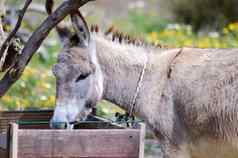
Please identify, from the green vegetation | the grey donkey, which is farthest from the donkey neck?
the green vegetation

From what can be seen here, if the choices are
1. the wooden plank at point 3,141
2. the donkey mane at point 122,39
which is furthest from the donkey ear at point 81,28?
the wooden plank at point 3,141

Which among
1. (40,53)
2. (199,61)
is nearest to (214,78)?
(199,61)

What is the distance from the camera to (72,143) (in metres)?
4.95

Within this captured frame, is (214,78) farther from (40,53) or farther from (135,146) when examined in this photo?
(40,53)

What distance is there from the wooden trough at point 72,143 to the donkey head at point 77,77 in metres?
0.30

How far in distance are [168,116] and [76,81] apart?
0.75 m

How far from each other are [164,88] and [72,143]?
893 mm

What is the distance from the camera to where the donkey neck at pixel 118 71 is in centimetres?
548

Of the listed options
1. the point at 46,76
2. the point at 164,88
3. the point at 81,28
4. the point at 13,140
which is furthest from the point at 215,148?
the point at 46,76

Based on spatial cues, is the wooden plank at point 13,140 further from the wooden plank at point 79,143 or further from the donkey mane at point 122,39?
the donkey mane at point 122,39

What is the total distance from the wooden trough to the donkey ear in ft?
2.38

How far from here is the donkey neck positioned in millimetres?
5480

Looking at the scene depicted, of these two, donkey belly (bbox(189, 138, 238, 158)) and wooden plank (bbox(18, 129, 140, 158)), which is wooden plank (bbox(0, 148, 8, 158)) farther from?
donkey belly (bbox(189, 138, 238, 158))

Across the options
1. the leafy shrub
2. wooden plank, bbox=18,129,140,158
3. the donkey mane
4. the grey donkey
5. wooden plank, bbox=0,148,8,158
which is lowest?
wooden plank, bbox=0,148,8,158
